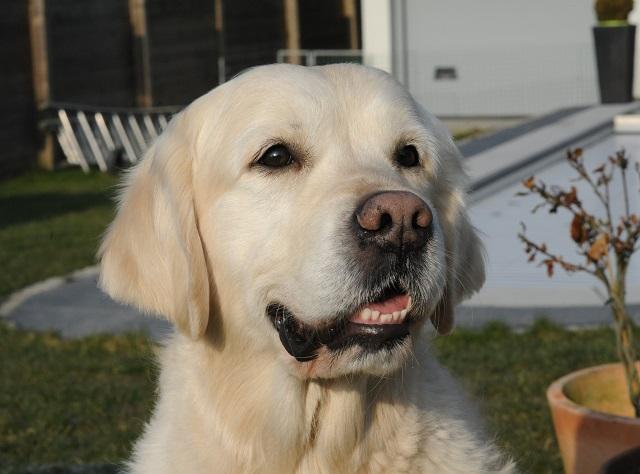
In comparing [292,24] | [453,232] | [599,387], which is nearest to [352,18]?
[292,24]

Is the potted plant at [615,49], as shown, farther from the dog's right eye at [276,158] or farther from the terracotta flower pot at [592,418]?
the dog's right eye at [276,158]

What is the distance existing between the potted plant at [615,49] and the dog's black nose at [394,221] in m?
17.0

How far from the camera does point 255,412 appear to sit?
372 centimetres

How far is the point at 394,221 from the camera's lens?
319cm

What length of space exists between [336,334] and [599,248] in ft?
5.24

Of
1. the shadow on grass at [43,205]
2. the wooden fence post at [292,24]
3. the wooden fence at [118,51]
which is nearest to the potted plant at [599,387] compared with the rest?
the shadow on grass at [43,205]

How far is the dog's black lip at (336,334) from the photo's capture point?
338 centimetres

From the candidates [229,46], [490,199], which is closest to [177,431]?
[490,199]

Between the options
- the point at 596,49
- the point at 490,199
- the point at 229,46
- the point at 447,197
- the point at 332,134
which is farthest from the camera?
the point at 229,46

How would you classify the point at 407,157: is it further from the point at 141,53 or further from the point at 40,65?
the point at 141,53

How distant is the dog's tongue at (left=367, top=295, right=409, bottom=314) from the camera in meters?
3.39

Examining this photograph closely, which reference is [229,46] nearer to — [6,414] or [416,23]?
[416,23]

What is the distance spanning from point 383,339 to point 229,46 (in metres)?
19.0

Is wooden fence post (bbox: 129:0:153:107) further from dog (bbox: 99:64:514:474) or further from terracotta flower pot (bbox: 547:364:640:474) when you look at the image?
dog (bbox: 99:64:514:474)
